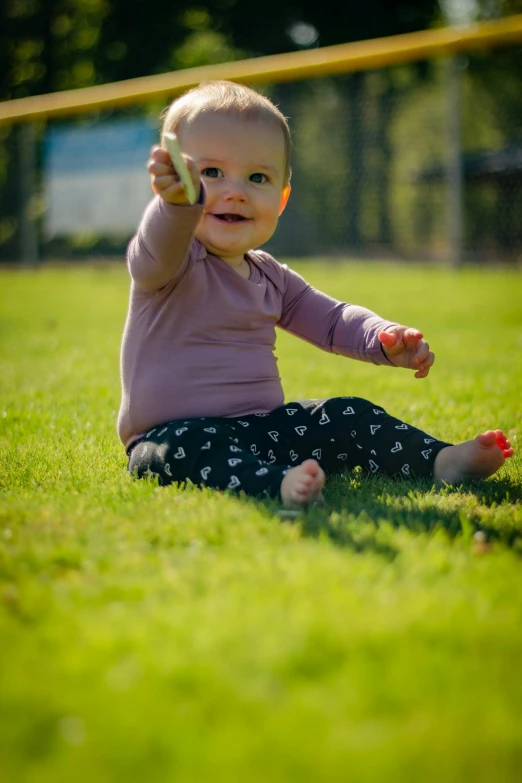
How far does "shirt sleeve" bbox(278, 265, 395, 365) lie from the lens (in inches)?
84.7

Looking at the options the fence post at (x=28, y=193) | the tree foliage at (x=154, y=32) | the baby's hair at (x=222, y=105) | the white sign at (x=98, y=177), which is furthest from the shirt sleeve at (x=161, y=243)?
the tree foliage at (x=154, y=32)

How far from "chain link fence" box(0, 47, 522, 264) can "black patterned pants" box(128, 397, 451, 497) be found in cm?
661

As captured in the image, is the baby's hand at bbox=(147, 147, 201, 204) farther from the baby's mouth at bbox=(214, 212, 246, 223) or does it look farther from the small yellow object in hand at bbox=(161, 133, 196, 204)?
the baby's mouth at bbox=(214, 212, 246, 223)

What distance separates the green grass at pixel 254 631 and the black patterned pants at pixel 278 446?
67 mm

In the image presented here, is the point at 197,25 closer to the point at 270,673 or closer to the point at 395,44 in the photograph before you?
the point at 395,44

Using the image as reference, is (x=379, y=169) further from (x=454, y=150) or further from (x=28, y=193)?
(x=28, y=193)

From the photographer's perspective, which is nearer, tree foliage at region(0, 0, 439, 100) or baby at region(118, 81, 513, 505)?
baby at region(118, 81, 513, 505)

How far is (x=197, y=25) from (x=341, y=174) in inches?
432

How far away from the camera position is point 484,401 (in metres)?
2.81

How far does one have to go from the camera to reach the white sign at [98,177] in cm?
988

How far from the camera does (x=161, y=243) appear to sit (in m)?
1.73

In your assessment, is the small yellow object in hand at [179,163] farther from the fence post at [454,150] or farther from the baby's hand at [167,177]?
the fence post at [454,150]

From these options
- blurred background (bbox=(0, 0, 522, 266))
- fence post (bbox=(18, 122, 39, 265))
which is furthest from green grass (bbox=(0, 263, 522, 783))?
fence post (bbox=(18, 122, 39, 265))

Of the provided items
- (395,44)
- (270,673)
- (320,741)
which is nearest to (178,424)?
(270,673)
